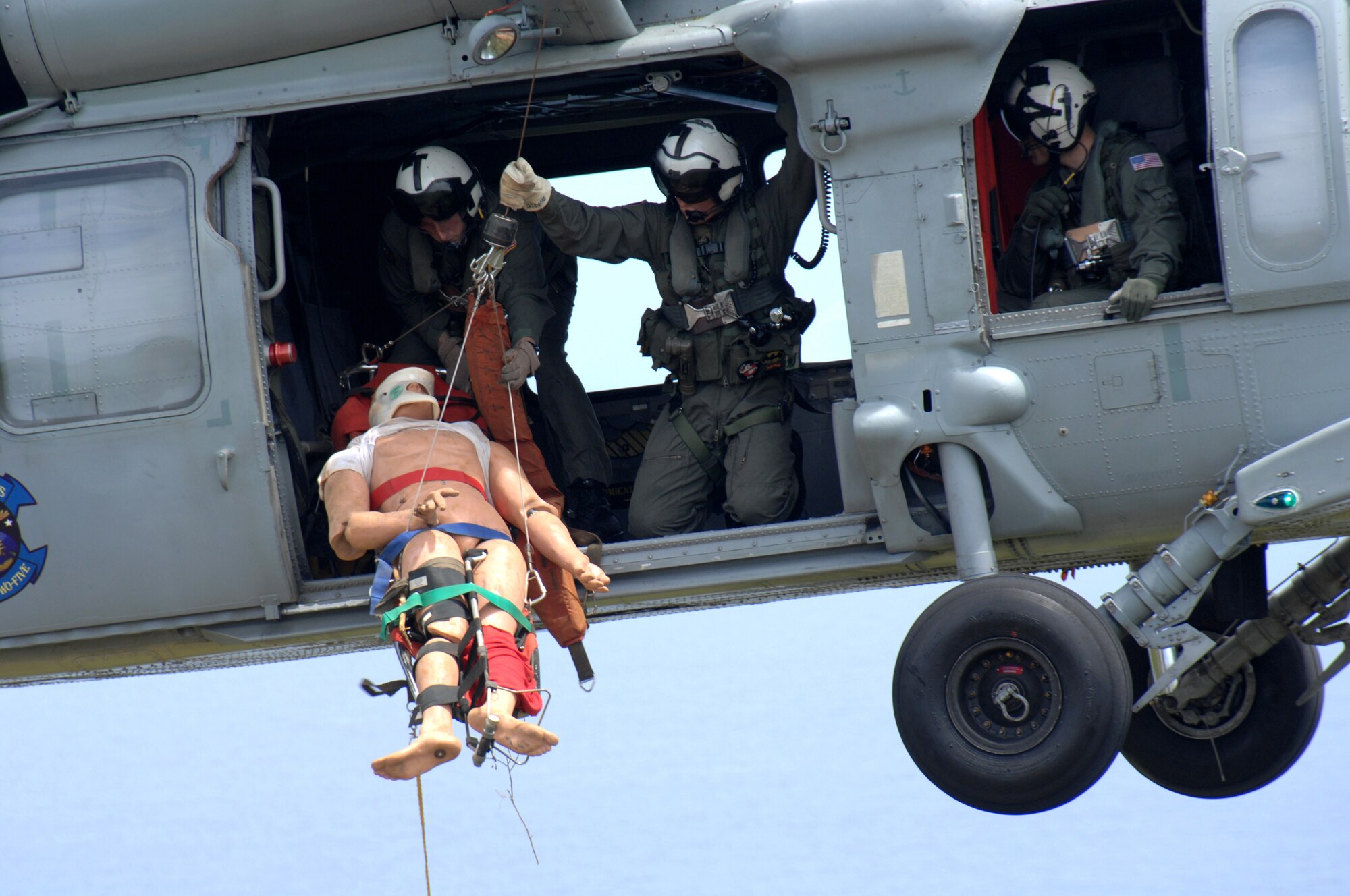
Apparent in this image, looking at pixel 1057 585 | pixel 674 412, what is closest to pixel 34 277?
pixel 674 412

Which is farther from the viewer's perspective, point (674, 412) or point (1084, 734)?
point (674, 412)

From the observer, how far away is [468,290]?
659 centimetres

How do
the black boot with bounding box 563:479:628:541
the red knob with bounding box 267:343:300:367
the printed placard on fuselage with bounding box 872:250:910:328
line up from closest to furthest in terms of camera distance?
1. the printed placard on fuselage with bounding box 872:250:910:328
2. the red knob with bounding box 267:343:300:367
3. the black boot with bounding box 563:479:628:541

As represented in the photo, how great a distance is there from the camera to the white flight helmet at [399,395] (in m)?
6.31

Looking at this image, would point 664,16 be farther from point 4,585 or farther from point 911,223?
point 4,585

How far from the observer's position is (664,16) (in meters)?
6.30

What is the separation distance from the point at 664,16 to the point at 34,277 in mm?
2532

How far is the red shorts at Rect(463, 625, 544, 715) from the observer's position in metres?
5.46

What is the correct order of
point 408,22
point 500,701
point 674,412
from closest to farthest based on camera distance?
point 500,701 → point 408,22 → point 674,412

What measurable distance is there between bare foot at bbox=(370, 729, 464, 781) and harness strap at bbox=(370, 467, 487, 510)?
1161 millimetres

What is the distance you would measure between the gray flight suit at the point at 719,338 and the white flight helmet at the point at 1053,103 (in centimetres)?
83

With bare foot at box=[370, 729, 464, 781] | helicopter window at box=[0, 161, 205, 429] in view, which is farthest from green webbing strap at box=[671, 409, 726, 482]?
bare foot at box=[370, 729, 464, 781]

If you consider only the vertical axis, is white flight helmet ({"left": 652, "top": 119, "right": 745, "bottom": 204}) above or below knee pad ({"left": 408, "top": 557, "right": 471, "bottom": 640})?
above

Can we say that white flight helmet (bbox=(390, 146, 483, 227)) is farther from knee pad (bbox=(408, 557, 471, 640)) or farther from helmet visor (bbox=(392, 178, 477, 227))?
knee pad (bbox=(408, 557, 471, 640))
